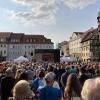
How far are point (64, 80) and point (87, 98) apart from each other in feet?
36.5

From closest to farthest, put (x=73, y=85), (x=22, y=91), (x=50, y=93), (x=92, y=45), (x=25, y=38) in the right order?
(x=22, y=91) → (x=50, y=93) → (x=73, y=85) → (x=92, y=45) → (x=25, y=38)

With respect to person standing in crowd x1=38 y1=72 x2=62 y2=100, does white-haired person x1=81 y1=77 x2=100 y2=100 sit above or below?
above

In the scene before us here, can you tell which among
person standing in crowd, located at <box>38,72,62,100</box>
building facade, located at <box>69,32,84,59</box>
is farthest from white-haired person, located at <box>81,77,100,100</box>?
building facade, located at <box>69,32,84,59</box>

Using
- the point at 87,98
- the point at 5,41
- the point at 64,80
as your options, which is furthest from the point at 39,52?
the point at 5,41

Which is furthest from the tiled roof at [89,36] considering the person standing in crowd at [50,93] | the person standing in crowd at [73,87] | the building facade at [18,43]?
the person standing in crowd at [50,93]

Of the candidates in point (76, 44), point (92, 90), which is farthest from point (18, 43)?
point (92, 90)

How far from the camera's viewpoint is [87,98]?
4289 millimetres

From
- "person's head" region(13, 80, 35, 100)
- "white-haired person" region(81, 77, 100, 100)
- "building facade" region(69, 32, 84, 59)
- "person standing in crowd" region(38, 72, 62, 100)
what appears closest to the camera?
"white-haired person" region(81, 77, 100, 100)

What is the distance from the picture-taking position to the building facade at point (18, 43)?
147 metres

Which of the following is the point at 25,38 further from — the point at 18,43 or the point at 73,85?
the point at 73,85

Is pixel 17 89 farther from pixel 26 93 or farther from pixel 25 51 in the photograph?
pixel 25 51

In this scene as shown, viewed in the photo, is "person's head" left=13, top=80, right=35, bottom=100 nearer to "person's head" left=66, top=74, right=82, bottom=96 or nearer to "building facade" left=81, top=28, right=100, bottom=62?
"person's head" left=66, top=74, right=82, bottom=96

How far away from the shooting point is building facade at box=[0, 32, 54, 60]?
483 feet

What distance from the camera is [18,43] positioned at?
148 meters
